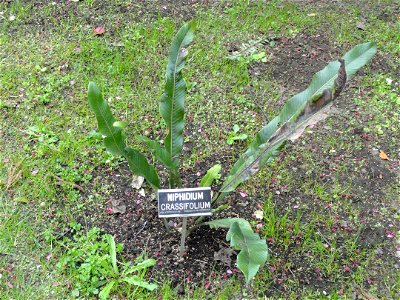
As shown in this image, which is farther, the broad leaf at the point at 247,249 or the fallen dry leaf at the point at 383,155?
the fallen dry leaf at the point at 383,155

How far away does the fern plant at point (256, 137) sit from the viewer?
1.93m

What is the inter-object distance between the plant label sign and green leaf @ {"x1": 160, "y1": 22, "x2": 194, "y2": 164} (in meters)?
0.29

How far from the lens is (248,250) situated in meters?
1.99

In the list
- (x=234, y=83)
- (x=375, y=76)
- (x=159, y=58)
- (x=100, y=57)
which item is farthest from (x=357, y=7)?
(x=100, y=57)

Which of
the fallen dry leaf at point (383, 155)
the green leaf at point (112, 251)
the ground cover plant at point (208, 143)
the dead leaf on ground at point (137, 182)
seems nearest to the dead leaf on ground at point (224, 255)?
the ground cover plant at point (208, 143)

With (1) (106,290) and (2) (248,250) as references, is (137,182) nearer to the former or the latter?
(1) (106,290)

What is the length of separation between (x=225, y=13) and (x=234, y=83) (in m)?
0.91

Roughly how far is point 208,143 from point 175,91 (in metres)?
0.82

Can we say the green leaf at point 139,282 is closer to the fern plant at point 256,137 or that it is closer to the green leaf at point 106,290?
the green leaf at point 106,290

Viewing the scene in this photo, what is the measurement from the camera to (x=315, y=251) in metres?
2.58

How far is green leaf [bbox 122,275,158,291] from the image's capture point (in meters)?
2.36

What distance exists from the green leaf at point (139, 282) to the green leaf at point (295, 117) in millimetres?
588

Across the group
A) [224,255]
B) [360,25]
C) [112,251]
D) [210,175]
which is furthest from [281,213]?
[360,25]

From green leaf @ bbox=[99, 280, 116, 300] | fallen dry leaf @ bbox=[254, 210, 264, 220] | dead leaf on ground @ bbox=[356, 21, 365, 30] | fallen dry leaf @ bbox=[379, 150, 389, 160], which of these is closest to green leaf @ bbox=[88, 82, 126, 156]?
green leaf @ bbox=[99, 280, 116, 300]
